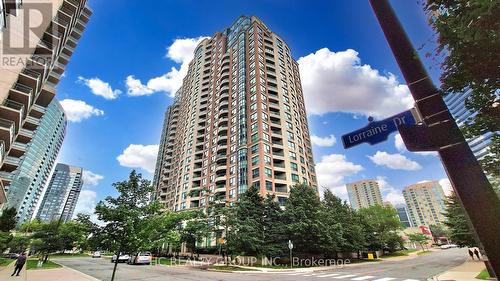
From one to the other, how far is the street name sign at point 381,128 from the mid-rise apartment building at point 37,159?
154m

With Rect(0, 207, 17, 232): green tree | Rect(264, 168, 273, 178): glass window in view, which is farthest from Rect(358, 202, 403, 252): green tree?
Rect(0, 207, 17, 232): green tree

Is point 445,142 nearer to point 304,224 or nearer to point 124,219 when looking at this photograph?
point 124,219

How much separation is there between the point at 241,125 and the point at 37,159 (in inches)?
4852

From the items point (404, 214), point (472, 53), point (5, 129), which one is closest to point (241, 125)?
point (5, 129)

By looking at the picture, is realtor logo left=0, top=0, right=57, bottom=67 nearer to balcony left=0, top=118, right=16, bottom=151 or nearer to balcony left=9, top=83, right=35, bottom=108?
balcony left=9, top=83, right=35, bottom=108

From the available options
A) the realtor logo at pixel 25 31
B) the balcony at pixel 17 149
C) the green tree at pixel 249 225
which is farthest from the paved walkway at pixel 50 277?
the balcony at pixel 17 149

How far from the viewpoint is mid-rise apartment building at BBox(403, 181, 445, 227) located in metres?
158

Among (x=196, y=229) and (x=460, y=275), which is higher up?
(x=196, y=229)

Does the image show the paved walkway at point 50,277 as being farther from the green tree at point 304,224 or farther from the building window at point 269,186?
the building window at point 269,186

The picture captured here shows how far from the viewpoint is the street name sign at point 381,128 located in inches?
135

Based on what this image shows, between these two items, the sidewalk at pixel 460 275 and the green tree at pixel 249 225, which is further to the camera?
the green tree at pixel 249 225

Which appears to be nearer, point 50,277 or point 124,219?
point 124,219

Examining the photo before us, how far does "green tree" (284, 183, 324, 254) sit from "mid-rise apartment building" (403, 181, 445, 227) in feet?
550

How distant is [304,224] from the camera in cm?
2928
